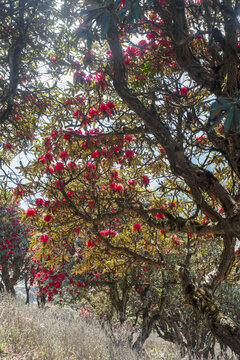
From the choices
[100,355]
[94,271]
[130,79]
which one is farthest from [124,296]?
[130,79]

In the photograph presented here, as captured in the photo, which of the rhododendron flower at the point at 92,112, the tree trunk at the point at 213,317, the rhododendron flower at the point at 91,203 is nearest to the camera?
the tree trunk at the point at 213,317

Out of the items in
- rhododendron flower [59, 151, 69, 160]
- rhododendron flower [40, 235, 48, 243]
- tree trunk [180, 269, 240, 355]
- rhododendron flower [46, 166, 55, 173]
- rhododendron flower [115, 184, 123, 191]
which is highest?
rhododendron flower [59, 151, 69, 160]

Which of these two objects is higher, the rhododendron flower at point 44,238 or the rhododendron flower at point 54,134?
the rhododendron flower at point 54,134

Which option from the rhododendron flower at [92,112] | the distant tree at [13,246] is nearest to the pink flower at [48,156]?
the rhododendron flower at [92,112]

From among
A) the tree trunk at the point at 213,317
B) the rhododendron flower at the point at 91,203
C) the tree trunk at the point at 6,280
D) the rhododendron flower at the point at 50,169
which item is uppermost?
the rhododendron flower at the point at 50,169

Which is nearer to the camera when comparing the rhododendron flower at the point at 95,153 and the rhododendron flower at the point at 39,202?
the rhododendron flower at the point at 39,202

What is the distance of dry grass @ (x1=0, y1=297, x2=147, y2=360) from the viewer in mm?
4277

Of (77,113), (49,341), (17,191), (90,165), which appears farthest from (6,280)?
(77,113)

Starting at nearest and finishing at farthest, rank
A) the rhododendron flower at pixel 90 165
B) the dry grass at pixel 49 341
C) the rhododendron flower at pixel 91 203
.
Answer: the rhododendron flower at pixel 90 165 < the rhododendron flower at pixel 91 203 < the dry grass at pixel 49 341

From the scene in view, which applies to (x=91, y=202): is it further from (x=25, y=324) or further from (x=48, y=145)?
(x=25, y=324)

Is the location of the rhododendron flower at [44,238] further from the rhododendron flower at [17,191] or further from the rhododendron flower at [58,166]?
the rhododendron flower at [58,166]

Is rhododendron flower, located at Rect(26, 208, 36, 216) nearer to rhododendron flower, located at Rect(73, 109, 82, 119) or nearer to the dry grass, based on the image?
rhododendron flower, located at Rect(73, 109, 82, 119)

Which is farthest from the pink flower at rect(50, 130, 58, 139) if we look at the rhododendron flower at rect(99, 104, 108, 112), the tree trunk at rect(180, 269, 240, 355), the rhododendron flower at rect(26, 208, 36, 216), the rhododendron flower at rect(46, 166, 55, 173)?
the tree trunk at rect(180, 269, 240, 355)

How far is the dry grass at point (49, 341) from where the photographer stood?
428 centimetres
